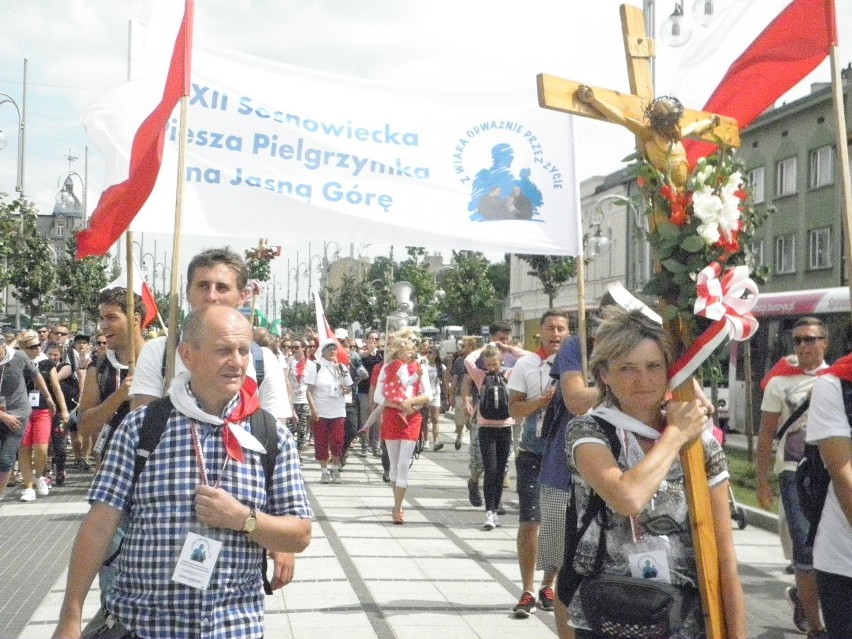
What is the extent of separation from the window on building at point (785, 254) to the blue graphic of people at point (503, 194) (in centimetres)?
3705

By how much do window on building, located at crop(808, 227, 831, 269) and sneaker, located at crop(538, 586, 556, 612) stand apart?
34.5m

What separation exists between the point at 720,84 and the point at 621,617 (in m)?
2.66

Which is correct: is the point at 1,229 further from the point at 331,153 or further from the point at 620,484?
the point at 620,484

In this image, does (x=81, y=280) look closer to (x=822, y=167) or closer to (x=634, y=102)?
(x=822, y=167)

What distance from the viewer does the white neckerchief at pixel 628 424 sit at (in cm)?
334

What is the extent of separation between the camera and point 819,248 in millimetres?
39656

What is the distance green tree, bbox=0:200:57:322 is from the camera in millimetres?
24656

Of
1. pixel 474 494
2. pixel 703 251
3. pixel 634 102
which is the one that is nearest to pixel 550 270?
pixel 474 494

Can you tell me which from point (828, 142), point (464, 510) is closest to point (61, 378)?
point (464, 510)

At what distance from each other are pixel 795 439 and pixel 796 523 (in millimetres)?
591

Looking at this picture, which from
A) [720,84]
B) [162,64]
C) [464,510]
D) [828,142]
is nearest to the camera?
[720,84]

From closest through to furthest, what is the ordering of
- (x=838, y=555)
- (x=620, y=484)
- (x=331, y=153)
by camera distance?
1. (x=620, y=484)
2. (x=838, y=555)
3. (x=331, y=153)

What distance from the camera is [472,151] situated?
21.6 ft

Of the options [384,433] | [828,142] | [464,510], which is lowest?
[464,510]
